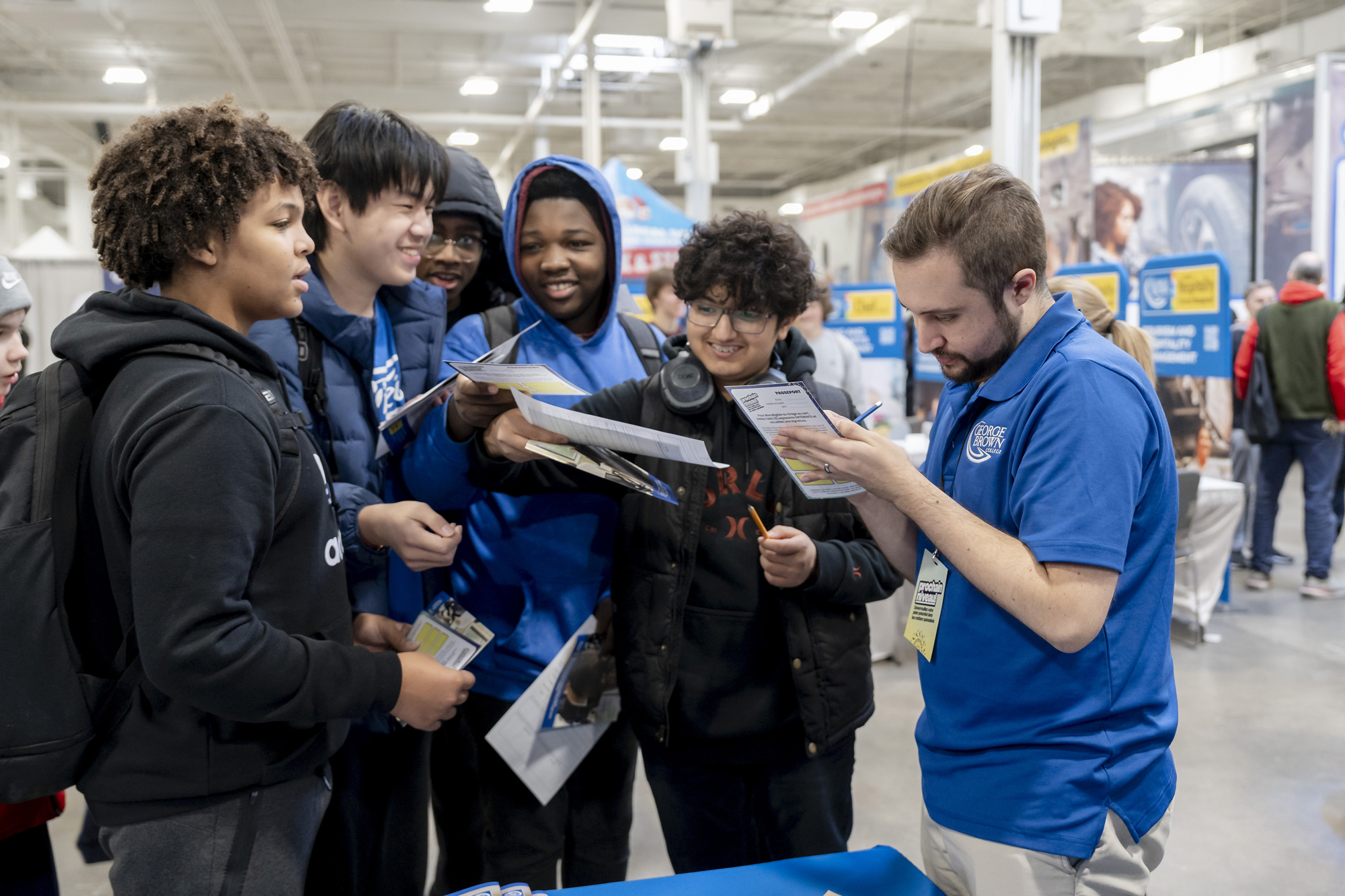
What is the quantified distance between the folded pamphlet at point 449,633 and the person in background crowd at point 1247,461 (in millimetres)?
6283

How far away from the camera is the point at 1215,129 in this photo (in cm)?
1179

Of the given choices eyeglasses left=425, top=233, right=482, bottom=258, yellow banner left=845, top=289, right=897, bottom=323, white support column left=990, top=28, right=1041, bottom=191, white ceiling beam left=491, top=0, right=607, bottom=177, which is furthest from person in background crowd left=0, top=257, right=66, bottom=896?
white ceiling beam left=491, top=0, right=607, bottom=177

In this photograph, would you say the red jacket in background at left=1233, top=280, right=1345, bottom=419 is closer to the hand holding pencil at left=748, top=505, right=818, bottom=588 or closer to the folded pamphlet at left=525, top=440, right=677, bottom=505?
the hand holding pencil at left=748, top=505, right=818, bottom=588

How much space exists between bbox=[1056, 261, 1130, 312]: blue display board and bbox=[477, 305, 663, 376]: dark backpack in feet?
12.9

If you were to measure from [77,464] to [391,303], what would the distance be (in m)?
0.81

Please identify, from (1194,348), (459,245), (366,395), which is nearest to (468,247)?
(459,245)

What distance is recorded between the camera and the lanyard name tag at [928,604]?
126 cm

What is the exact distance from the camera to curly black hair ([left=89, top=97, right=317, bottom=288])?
3.69 feet

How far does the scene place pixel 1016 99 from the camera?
4609 mm

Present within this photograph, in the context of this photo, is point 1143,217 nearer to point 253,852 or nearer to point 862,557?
point 862,557

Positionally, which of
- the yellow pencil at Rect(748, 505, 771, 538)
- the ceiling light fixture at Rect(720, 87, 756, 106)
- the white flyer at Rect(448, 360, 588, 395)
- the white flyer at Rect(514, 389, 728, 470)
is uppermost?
the ceiling light fixture at Rect(720, 87, 756, 106)

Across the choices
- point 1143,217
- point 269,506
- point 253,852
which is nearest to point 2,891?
point 253,852

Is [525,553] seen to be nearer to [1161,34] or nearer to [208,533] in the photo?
[208,533]

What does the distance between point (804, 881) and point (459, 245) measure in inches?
59.5
